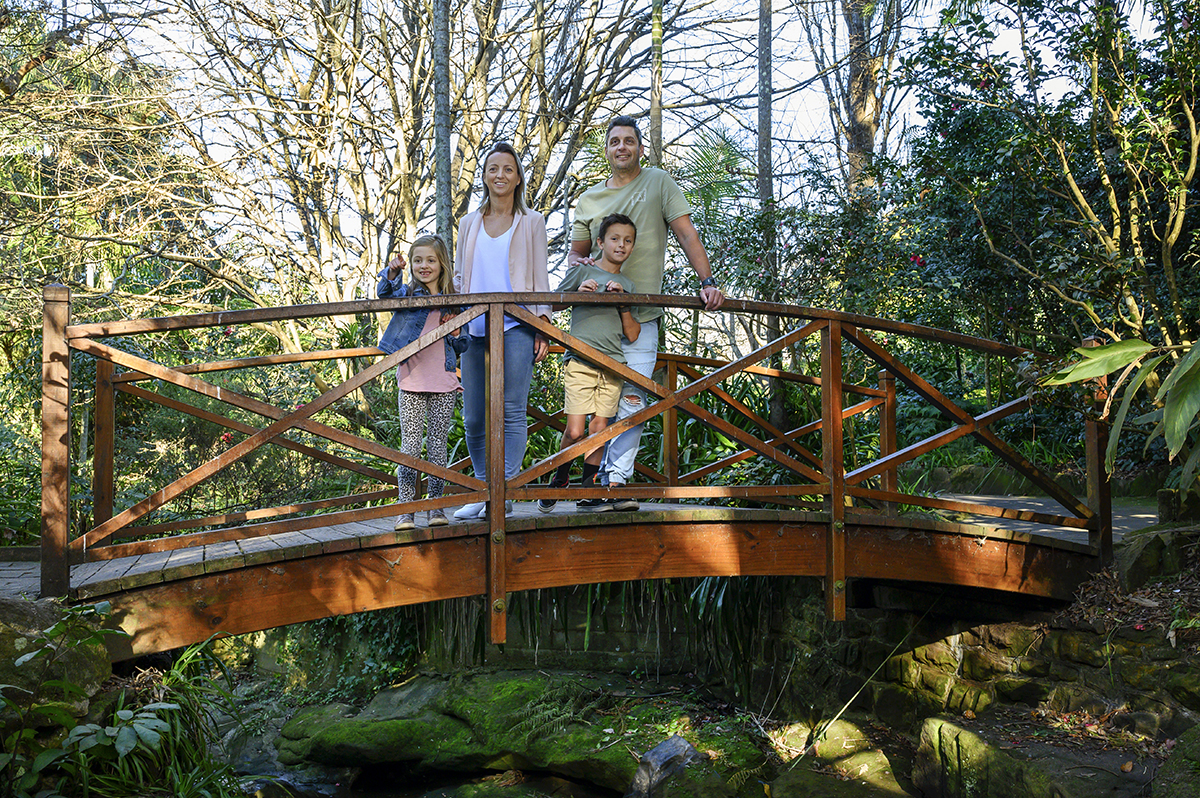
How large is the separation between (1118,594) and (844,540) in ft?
4.53

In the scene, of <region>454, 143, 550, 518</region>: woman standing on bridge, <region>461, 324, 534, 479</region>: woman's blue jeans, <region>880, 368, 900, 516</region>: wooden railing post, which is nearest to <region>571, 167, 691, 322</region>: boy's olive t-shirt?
<region>454, 143, 550, 518</region>: woman standing on bridge

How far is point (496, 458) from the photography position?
344cm

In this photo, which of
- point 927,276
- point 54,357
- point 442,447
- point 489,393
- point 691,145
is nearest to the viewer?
point 54,357

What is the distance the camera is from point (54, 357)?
115 inches

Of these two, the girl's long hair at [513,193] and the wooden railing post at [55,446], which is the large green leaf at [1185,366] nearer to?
the girl's long hair at [513,193]

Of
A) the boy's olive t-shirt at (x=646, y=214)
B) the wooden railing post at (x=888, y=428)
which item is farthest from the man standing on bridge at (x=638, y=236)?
the wooden railing post at (x=888, y=428)

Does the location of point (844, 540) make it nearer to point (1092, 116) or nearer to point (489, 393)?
point (489, 393)

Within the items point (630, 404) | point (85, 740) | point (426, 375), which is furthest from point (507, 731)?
point (85, 740)

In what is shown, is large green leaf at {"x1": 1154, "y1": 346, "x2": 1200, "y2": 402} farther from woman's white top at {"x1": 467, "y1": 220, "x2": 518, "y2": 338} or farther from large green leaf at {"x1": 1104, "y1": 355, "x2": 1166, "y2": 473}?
woman's white top at {"x1": 467, "y1": 220, "x2": 518, "y2": 338}

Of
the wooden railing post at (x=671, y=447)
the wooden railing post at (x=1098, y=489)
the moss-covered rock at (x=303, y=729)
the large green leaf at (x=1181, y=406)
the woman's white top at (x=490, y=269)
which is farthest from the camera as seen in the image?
the moss-covered rock at (x=303, y=729)

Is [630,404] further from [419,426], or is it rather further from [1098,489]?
[1098,489]

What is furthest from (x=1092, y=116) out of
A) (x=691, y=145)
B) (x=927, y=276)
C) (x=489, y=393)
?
(x=691, y=145)

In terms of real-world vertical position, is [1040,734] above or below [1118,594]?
below

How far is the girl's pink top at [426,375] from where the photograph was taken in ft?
12.2
